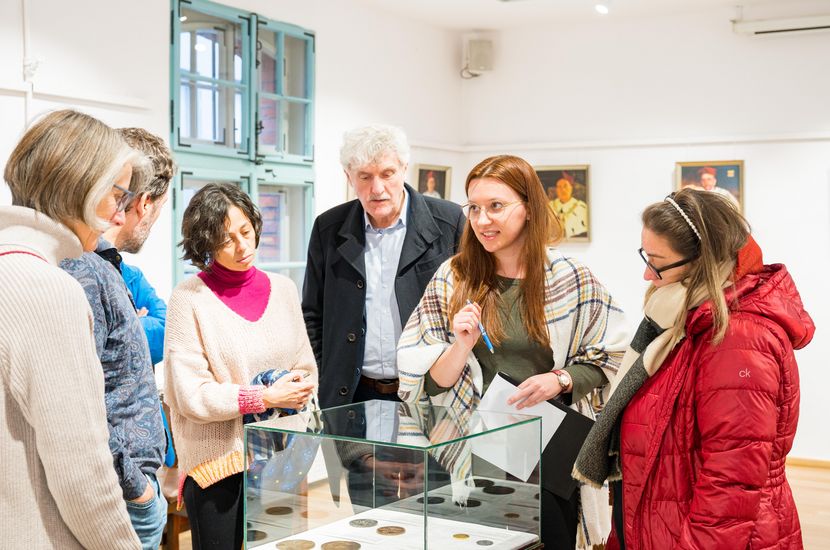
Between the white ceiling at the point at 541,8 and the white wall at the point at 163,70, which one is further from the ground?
the white ceiling at the point at 541,8

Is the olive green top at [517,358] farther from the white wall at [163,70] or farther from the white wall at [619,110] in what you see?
the white wall at [619,110]

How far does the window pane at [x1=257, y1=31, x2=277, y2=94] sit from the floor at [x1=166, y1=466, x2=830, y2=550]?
113 inches

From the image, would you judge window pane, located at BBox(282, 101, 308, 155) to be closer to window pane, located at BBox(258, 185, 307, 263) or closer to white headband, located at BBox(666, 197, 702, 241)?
window pane, located at BBox(258, 185, 307, 263)

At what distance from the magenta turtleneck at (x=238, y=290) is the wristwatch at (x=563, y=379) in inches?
35.3

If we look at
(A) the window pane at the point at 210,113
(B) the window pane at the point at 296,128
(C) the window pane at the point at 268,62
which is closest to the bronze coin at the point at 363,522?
(A) the window pane at the point at 210,113

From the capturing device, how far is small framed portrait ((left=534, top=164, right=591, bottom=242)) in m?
7.67

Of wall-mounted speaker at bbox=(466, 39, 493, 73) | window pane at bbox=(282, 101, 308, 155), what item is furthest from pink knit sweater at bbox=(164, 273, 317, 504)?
wall-mounted speaker at bbox=(466, 39, 493, 73)

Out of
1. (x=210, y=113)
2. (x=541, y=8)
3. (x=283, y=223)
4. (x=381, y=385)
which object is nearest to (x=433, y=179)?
(x=541, y=8)

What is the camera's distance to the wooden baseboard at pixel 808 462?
7004 millimetres

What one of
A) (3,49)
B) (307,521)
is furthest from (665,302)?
(3,49)

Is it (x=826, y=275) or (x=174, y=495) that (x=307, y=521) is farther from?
(x=826, y=275)

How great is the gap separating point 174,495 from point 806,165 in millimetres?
5203

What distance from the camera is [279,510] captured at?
6.20 feet

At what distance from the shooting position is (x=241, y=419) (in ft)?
8.71
